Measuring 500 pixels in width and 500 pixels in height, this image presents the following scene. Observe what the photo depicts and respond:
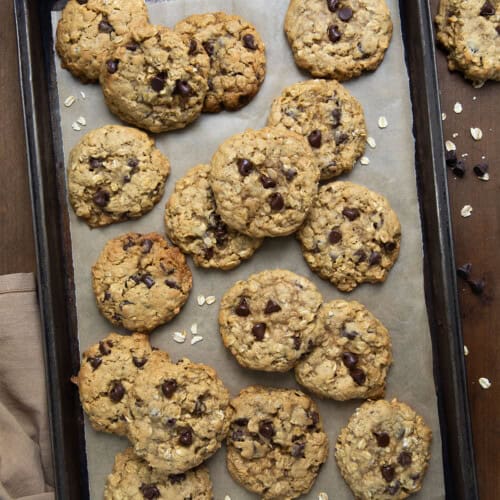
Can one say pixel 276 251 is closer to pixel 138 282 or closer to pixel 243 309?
pixel 243 309

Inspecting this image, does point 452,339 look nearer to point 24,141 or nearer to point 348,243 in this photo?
point 348,243

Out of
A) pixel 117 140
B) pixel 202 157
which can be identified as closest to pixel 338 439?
pixel 202 157

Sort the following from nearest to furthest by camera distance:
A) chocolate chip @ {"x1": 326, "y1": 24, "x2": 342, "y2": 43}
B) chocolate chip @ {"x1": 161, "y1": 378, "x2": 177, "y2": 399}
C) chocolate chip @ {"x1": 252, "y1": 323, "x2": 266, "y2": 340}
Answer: chocolate chip @ {"x1": 161, "y1": 378, "x2": 177, "y2": 399}
chocolate chip @ {"x1": 252, "y1": 323, "x2": 266, "y2": 340}
chocolate chip @ {"x1": 326, "y1": 24, "x2": 342, "y2": 43}

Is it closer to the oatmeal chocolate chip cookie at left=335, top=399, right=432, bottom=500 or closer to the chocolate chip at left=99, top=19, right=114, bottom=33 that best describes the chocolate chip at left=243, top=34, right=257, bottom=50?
the chocolate chip at left=99, top=19, right=114, bottom=33

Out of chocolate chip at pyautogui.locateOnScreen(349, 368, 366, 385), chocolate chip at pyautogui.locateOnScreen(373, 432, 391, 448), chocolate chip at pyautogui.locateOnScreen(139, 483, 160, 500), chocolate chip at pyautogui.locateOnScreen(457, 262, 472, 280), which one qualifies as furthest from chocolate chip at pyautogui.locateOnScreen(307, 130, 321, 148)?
chocolate chip at pyautogui.locateOnScreen(139, 483, 160, 500)

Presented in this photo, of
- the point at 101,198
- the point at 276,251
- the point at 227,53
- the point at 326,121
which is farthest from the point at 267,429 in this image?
the point at 227,53
